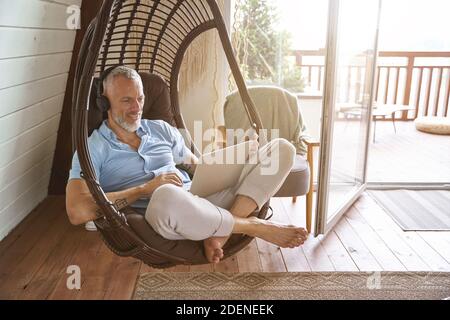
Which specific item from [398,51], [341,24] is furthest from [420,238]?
[398,51]

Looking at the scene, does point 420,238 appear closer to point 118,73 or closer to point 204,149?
point 204,149

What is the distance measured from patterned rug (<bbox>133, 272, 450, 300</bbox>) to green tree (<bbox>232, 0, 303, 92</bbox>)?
2476mm

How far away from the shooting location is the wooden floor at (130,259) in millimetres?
2186

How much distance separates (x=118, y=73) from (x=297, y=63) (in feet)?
13.1

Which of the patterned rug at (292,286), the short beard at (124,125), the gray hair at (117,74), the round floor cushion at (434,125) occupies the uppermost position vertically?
the gray hair at (117,74)

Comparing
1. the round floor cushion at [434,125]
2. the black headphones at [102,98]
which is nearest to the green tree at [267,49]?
the round floor cushion at [434,125]

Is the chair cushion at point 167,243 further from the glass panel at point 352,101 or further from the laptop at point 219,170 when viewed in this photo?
the glass panel at point 352,101

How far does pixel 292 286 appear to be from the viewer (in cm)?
220

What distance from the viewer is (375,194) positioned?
3535 millimetres

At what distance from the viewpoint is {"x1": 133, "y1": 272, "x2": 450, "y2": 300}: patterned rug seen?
2.12 m

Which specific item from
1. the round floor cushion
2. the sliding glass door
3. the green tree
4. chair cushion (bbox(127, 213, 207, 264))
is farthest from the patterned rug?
the round floor cushion

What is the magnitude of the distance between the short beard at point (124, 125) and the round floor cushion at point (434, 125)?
4653 mm

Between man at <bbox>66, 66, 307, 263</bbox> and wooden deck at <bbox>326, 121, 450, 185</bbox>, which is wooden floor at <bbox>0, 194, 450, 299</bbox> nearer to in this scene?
wooden deck at <bbox>326, 121, 450, 185</bbox>
